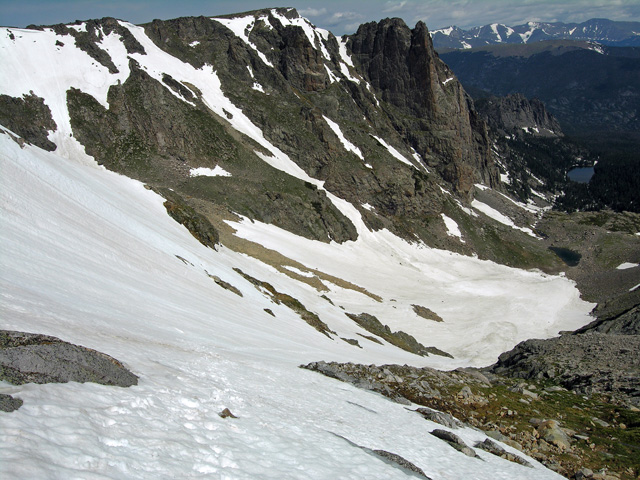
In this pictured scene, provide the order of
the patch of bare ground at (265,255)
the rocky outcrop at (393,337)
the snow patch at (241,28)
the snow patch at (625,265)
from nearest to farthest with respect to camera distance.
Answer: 1. the rocky outcrop at (393,337)
2. the patch of bare ground at (265,255)
3. the snow patch at (625,265)
4. the snow patch at (241,28)

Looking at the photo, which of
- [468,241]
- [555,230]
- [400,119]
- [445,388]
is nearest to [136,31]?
[400,119]

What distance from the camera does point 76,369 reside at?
8.89 metres

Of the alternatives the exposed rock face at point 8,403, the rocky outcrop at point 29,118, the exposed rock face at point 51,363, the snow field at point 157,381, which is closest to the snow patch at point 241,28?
the rocky outcrop at point 29,118

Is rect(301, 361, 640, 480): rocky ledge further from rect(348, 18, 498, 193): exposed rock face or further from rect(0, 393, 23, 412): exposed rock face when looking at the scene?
rect(348, 18, 498, 193): exposed rock face

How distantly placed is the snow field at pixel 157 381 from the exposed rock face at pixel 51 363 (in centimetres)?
30

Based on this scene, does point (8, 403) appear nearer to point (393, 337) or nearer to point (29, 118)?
point (393, 337)

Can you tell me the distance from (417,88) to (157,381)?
498 feet

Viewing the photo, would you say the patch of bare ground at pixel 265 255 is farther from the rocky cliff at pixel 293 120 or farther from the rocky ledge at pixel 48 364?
the rocky ledge at pixel 48 364

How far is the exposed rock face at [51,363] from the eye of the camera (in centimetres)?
809

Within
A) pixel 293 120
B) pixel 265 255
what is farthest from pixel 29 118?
pixel 293 120

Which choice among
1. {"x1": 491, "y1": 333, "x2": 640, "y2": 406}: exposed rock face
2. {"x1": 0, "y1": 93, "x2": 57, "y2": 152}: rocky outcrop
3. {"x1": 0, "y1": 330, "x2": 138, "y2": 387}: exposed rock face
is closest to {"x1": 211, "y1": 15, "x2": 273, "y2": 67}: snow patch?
{"x1": 0, "y1": 93, "x2": 57, "y2": 152}: rocky outcrop

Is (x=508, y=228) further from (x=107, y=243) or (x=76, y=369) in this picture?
(x=76, y=369)

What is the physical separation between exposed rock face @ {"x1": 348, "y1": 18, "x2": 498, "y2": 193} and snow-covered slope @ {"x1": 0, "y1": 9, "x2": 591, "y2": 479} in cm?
10854

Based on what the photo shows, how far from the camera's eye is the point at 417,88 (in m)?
148
